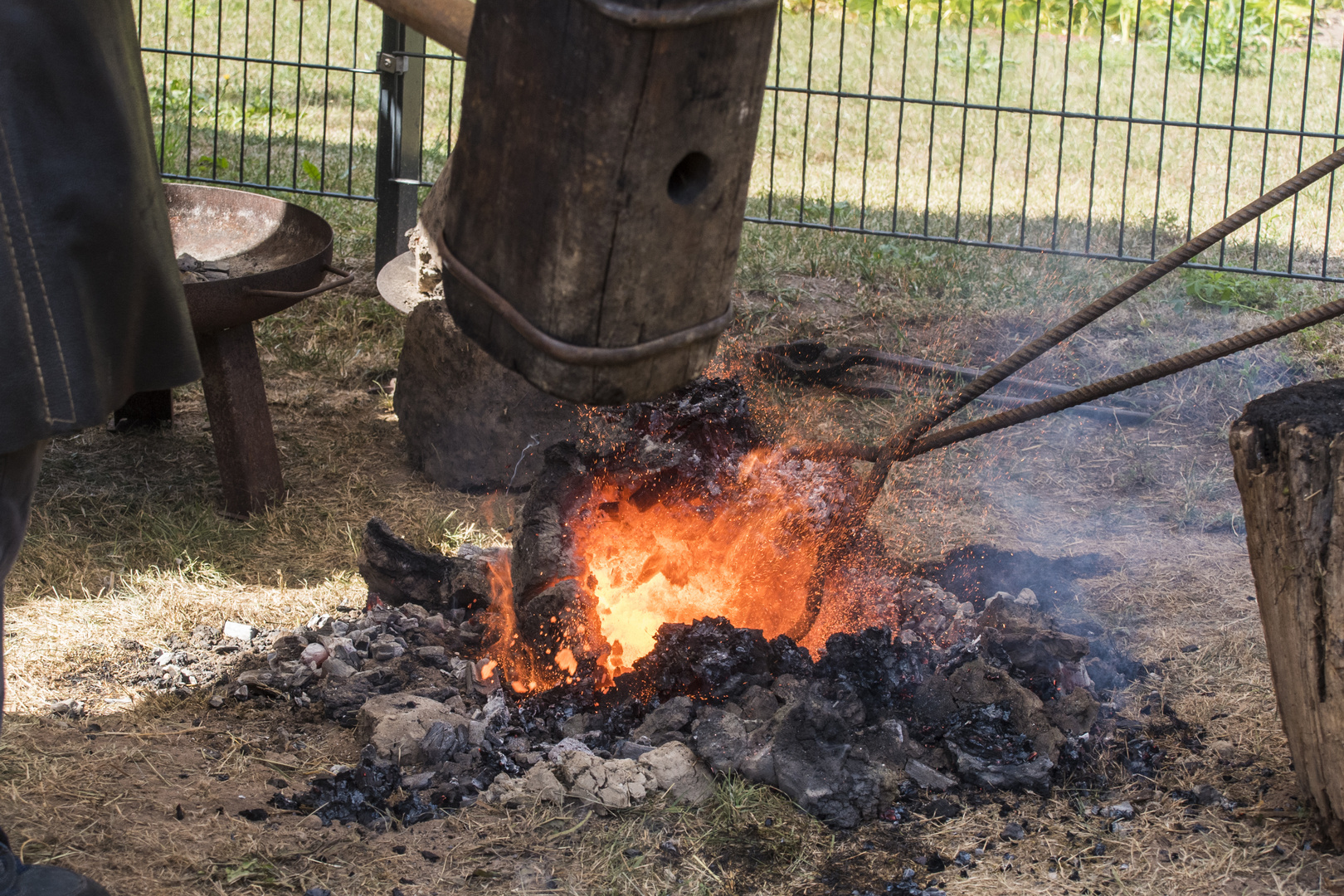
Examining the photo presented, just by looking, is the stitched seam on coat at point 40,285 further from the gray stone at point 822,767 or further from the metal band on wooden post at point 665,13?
the gray stone at point 822,767

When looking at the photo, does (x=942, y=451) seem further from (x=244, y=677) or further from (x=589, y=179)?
(x=589, y=179)

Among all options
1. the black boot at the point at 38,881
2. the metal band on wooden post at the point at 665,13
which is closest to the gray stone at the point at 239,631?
the black boot at the point at 38,881

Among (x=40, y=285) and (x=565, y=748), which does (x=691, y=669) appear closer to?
(x=565, y=748)

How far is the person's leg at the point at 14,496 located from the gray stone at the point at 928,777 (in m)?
2.03

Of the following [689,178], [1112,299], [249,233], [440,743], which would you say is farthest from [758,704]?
[249,233]

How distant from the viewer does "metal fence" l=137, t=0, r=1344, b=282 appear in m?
6.17

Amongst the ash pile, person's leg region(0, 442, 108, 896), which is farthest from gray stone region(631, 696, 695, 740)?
person's leg region(0, 442, 108, 896)

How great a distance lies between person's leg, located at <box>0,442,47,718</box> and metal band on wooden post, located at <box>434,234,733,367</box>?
2.81 feet

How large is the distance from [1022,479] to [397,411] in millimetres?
2711

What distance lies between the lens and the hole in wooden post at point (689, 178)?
67.4 inches

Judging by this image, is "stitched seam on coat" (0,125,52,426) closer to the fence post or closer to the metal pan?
the metal pan

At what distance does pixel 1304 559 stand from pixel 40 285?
2528 millimetres

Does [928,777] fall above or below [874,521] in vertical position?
below

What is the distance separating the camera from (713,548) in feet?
11.9
